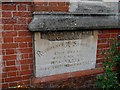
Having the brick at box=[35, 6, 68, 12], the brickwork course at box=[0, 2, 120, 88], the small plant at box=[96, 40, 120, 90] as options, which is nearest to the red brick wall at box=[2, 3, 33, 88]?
the brickwork course at box=[0, 2, 120, 88]

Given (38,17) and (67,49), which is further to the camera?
(67,49)

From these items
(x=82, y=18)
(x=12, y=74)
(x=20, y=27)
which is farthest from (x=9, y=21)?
(x=82, y=18)

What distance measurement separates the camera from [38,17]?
2.73m

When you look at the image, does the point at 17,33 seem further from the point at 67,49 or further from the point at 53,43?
the point at 67,49

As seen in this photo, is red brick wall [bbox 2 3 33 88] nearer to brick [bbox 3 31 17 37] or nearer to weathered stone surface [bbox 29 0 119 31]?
brick [bbox 3 31 17 37]

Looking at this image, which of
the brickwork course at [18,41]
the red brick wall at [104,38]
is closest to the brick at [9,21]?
the brickwork course at [18,41]

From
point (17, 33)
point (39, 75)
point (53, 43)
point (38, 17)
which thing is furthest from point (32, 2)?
point (39, 75)

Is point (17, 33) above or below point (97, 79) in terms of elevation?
above

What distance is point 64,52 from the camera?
303cm

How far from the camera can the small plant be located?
119 inches

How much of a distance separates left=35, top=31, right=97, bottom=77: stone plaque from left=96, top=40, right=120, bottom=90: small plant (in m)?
0.26

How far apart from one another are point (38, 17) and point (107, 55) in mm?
1436

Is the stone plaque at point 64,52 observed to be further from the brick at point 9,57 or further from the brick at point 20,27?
the brick at point 9,57

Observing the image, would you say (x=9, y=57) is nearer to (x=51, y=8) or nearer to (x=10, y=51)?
(x=10, y=51)
